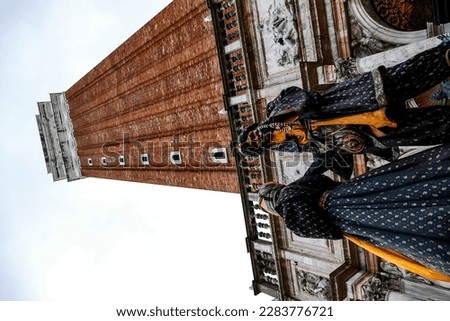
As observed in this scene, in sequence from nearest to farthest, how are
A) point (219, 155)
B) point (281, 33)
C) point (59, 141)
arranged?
point (281, 33)
point (219, 155)
point (59, 141)

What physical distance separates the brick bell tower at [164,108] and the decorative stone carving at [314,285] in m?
4.32

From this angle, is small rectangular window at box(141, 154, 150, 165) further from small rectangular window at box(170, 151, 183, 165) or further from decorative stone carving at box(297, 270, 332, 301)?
decorative stone carving at box(297, 270, 332, 301)

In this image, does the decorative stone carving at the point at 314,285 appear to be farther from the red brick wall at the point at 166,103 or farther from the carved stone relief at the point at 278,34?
the carved stone relief at the point at 278,34

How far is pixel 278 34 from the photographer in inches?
391

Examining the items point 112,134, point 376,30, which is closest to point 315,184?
point 376,30

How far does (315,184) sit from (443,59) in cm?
169

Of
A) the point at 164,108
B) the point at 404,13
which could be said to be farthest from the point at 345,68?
the point at 164,108

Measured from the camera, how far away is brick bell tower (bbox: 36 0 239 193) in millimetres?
14234

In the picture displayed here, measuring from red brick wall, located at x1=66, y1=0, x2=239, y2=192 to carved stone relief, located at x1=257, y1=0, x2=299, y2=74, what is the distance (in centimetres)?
325

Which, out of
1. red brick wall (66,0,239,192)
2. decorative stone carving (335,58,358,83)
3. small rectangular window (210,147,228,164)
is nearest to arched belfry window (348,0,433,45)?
decorative stone carving (335,58,358,83)

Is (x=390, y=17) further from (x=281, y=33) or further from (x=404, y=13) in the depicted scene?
(x=281, y=33)

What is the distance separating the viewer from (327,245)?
30.3 ft

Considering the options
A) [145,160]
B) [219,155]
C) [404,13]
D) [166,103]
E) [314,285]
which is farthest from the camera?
[145,160]

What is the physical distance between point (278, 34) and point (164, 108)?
875 centimetres
